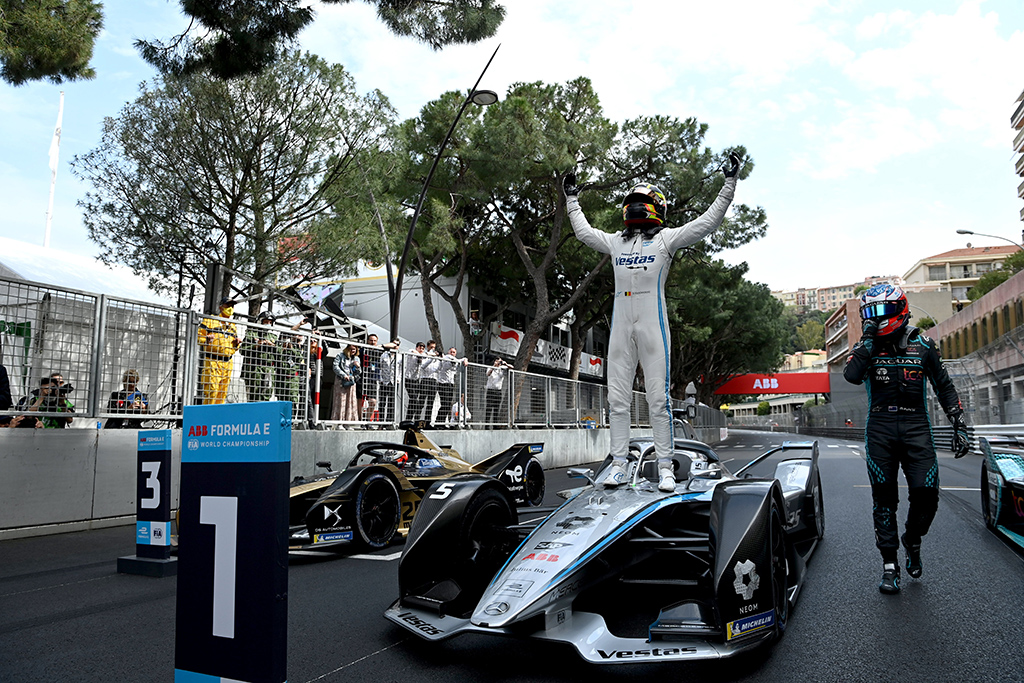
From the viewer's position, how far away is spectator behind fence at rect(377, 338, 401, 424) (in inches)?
457

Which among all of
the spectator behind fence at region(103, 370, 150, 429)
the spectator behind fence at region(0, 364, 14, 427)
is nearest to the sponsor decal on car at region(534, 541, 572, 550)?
the spectator behind fence at region(0, 364, 14, 427)

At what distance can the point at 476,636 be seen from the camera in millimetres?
3443

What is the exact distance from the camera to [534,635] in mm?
2875

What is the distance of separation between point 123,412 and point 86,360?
2.27 feet

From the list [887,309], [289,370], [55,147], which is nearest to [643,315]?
[887,309]

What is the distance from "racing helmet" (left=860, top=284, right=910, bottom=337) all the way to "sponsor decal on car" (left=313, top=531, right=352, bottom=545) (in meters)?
4.15

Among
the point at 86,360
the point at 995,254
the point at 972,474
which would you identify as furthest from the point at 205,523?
the point at 995,254

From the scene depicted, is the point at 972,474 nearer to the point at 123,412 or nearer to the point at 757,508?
the point at 757,508

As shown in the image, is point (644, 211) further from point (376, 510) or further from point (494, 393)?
point (494, 393)

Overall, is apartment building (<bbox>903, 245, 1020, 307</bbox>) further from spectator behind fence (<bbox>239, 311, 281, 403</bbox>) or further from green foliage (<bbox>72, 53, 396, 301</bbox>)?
spectator behind fence (<bbox>239, 311, 281, 403</bbox>)

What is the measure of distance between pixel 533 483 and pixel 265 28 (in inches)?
256

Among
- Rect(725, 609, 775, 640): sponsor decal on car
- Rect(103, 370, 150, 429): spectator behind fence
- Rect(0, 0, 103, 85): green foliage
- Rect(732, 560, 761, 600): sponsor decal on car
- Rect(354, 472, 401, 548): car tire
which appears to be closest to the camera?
Rect(725, 609, 775, 640): sponsor decal on car

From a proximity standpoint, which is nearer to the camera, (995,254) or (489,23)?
(489,23)

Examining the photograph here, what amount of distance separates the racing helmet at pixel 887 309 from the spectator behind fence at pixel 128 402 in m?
7.37
